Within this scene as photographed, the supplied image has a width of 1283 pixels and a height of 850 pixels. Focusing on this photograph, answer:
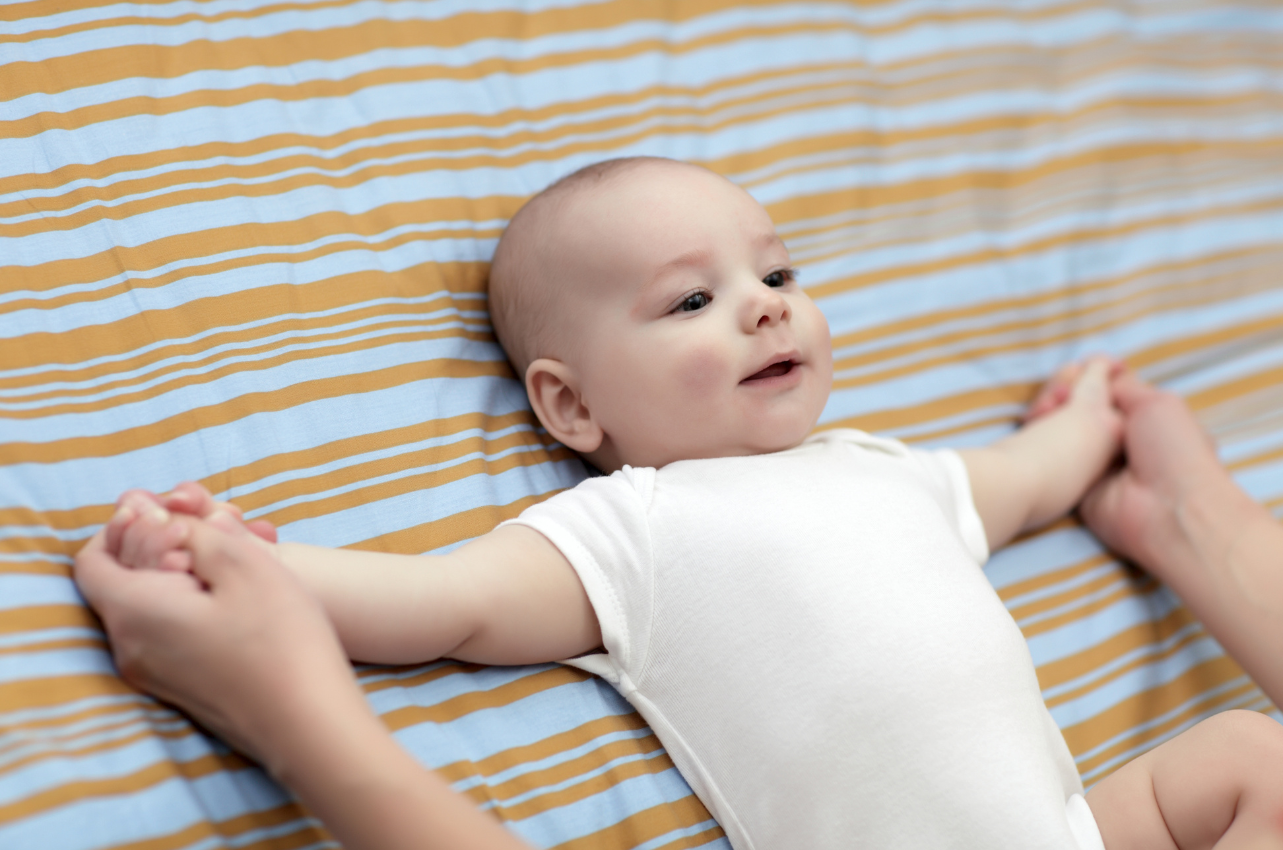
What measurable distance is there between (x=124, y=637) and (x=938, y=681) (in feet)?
2.12

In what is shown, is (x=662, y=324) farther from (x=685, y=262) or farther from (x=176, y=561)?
(x=176, y=561)

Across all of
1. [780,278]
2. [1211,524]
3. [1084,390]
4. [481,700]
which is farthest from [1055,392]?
[481,700]

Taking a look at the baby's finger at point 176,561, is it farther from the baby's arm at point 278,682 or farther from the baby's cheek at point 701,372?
the baby's cheek at point 701,372

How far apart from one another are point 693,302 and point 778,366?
109mm

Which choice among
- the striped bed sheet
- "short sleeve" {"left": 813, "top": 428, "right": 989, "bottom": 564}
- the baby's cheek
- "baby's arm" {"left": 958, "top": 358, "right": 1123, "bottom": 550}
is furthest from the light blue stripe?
"baby's arm" {"left": 958, "top": 358, "right": 1123, "bottom": 550}

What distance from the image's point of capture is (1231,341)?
152 centimetres

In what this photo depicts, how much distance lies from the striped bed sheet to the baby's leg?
12 centimetres

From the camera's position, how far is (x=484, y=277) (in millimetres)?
1199

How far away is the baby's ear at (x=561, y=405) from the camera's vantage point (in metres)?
1.08

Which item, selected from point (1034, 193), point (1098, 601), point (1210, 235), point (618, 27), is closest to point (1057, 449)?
point (1098, 601)

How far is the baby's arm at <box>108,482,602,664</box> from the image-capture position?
32.1 inches

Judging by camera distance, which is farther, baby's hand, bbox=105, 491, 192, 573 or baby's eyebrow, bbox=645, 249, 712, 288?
baby's eyebrow, bbox=645, 249, 712, 288

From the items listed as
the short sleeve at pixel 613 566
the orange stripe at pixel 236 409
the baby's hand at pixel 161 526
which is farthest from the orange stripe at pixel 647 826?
the orange stripe at pixel 236 409

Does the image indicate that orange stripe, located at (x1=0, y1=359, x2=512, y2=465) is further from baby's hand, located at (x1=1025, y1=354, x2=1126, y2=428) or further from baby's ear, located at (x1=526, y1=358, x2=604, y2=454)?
baby's hand, located at (x1=1025, y1=354, x2=1126, y2=428)
